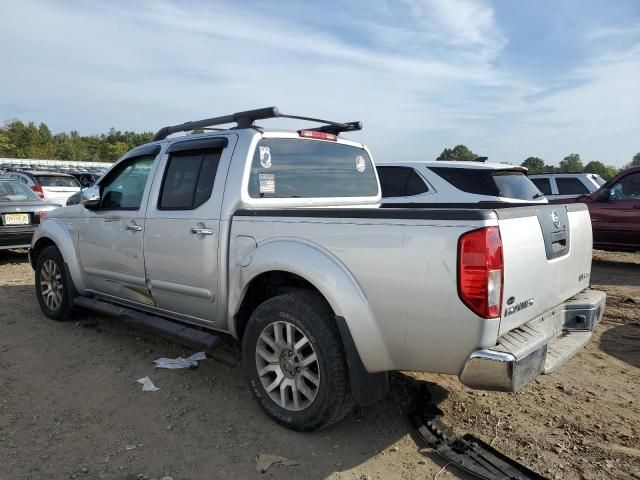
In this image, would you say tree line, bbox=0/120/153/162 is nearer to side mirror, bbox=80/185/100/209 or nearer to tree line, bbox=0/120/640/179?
tree line, bbox=0/120/640/179

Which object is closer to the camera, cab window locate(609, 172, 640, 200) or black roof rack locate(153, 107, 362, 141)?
black roof rack locate(153, 107, 362, 141)

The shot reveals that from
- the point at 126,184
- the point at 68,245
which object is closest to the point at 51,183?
the point at 68,245

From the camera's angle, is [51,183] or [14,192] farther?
[51,183]

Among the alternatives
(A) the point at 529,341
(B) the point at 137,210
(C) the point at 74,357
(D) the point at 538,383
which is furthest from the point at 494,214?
(C) the point at 74,357

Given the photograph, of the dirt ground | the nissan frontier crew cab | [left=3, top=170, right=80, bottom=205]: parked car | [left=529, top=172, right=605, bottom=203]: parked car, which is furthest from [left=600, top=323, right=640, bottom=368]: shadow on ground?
[left=3, top=170, right=80, bottom=205]: parked car

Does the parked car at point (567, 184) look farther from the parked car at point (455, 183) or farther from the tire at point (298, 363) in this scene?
the tire at point (298, 363)

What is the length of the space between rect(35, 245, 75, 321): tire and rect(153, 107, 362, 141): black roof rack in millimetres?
1848

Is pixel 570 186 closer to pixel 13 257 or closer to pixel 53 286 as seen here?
pixel 53 286

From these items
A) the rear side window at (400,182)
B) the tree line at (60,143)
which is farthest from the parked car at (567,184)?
the tree line at (60,143)

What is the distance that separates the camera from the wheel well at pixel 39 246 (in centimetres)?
536

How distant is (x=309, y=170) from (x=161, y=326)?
1.71m

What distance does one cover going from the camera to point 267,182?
3.58 metres

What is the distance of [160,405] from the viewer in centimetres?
341

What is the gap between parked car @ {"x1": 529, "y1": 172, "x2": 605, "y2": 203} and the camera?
10.9 meters
